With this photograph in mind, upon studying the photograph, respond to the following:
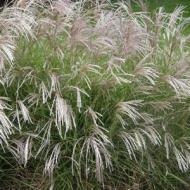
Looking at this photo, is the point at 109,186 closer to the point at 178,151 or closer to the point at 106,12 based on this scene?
the point at 178,151

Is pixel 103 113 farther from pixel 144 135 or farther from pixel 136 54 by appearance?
pixel 136 54

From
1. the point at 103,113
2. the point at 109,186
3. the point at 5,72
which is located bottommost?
the point at 109,186

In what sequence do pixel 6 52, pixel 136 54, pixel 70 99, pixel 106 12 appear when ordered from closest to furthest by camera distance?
pixel 6 52 → pixel 70 99 → pixel 136 54 → pixel 106 12

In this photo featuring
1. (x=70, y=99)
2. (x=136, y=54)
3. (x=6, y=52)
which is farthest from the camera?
(x=136, y=54)

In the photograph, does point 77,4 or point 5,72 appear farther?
point 77,4

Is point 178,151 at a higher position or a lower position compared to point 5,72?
lower

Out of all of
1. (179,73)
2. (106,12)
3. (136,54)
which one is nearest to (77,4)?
(106,12)
